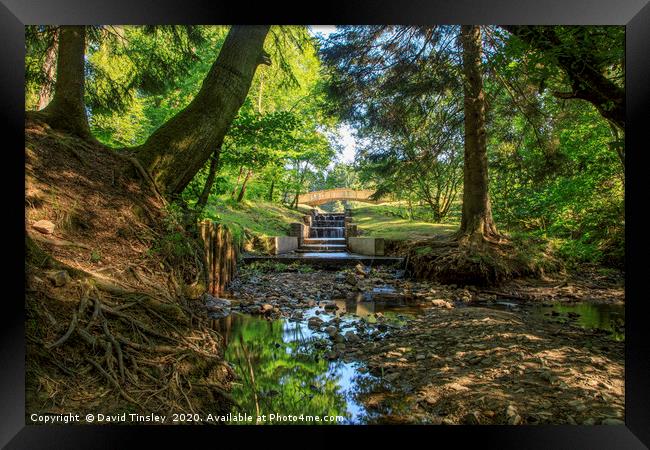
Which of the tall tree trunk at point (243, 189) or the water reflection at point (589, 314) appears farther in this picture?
the tall tree trunk at point (243, 189)

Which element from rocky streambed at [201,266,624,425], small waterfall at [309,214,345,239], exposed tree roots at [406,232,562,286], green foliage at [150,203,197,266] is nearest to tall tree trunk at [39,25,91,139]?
green foliage at [150,203,197,266]

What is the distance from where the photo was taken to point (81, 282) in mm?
1890

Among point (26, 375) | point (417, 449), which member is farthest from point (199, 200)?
point (417, 449)

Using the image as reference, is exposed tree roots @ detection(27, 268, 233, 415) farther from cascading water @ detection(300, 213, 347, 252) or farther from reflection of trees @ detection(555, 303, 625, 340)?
cascading water @ detection(300, 213, 347, 252)

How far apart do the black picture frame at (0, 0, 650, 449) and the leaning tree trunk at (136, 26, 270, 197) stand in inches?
78.3

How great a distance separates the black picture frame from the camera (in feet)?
4.88

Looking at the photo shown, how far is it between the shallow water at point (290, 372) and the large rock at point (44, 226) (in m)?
1.53

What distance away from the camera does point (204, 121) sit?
386 cm

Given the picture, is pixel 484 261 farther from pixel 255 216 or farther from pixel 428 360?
pixel 255 216

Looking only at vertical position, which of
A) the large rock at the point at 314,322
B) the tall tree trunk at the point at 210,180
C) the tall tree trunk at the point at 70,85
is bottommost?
the large rock at the point at 314,322

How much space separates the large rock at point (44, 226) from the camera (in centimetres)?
217

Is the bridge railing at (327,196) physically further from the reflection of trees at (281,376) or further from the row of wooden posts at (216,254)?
the reflection of trees at (281,376)
